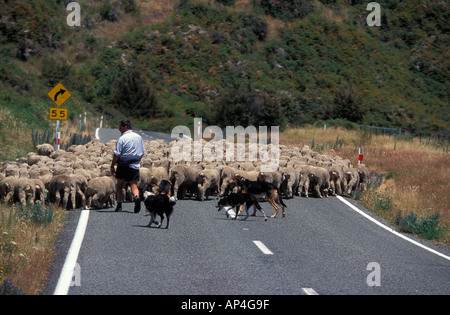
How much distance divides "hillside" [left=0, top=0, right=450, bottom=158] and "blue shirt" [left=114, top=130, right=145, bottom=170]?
39.9 meters

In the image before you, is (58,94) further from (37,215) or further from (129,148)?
(37,215)

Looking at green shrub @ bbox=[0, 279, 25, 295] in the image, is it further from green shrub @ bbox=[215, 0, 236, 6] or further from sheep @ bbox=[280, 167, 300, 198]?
green shrub @ bbox=[215, 0, 236, 6]

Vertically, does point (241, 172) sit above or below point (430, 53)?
below

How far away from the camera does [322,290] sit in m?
8.25

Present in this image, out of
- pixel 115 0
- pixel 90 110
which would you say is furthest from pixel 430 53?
pixel 90 110

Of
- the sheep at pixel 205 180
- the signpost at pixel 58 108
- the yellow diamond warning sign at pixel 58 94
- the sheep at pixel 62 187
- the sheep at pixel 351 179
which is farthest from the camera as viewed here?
the yellow diamond warning sign at pixel 58 94

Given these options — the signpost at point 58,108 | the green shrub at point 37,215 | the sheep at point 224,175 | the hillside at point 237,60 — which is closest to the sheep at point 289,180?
the sheep at point 224,175

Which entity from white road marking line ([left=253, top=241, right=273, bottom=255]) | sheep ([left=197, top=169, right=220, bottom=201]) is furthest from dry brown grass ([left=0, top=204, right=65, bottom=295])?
sheep ([left=197, top=169, right=220, bottom=201])

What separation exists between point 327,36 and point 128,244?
76.5 meters

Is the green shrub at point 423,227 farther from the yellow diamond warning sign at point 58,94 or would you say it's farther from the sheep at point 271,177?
the yellow diamond warning sign at point 58,94

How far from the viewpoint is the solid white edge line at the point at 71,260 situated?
7.93m

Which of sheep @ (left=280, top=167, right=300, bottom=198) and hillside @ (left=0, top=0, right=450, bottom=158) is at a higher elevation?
hillside @ (left=0, top=0, right=450, bottom=158)

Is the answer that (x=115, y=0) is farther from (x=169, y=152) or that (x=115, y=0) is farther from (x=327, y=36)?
(x=169, y=152)

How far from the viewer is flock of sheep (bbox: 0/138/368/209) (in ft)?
48.2
